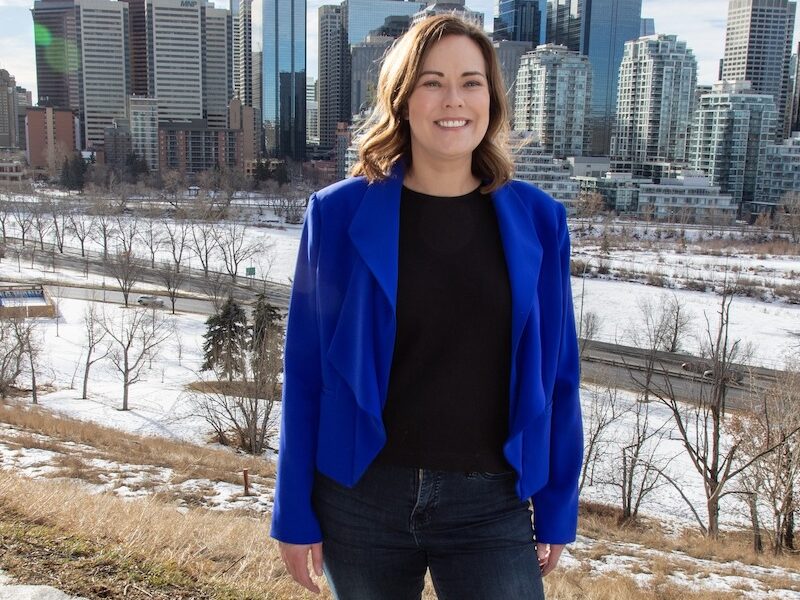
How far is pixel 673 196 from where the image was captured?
7338 centimetres

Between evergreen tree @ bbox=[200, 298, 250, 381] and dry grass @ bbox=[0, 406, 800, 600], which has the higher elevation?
dry grass @ bbox=[0, 406, 800, 600]

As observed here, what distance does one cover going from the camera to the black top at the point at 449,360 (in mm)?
1916

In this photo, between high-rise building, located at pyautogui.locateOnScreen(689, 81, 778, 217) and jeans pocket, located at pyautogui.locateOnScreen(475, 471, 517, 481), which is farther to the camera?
high-rise building, located at pyautogui.locateOnScreen(689, 81, 778, 217)

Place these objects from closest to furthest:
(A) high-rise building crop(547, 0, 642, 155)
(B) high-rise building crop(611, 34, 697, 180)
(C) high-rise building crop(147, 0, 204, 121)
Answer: (B) high-rise building crop(611, 34, 697, 180) < (C) high-rise building crop(147, 0, 204, 121) < (A) high-rise building crop(547, 0, 642, 155)

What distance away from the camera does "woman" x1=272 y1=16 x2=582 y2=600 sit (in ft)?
6.30

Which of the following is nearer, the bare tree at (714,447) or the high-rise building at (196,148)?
the bare tree at (714,447)

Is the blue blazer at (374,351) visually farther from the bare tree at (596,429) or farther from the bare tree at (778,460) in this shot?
the bare tree at (596,429)

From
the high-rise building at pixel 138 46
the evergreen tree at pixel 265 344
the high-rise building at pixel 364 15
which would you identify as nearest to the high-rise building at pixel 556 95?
the high-rise building at pixel 364 15

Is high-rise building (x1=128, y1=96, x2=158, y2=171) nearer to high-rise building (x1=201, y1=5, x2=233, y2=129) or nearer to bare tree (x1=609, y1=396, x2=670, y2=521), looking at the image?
high-rise building (x1=201, y1=5, x2=233, y2=129)

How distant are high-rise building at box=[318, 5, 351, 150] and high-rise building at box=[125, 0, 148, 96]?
96.2 ft

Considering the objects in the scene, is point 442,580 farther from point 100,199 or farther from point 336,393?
point 100,199

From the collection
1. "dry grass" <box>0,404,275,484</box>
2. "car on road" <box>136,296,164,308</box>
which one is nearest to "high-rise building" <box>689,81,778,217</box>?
"car on road" <box>136,296,164,308</box>

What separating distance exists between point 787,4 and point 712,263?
11517 cm

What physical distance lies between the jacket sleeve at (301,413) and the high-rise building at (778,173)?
282 feet
